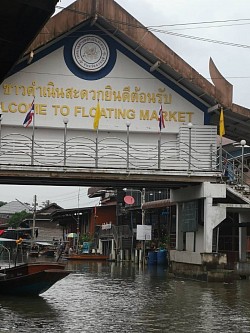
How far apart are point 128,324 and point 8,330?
2635mm

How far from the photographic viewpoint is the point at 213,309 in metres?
16.5

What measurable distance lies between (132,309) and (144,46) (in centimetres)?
1236

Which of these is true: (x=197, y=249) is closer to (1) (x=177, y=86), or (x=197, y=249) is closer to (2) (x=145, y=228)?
(1) (x=177, y=86)

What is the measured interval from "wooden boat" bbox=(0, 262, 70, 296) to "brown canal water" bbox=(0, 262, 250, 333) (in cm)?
40

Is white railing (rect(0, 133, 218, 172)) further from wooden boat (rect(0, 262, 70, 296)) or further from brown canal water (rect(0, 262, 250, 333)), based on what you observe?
wooden boat (rect(0, 262, 70, 296))

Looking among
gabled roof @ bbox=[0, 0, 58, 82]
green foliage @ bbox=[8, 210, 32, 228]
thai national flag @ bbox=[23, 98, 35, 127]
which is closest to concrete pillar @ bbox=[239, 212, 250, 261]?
thai national flag @ bbox=[23, 98, 35, 127]

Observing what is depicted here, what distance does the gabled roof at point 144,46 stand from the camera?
24547 mm

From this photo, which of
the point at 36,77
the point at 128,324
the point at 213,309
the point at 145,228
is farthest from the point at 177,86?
the point at 145,228

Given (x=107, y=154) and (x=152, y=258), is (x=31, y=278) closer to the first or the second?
(x=107, y=154)

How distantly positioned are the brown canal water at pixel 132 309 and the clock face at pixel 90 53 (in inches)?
356

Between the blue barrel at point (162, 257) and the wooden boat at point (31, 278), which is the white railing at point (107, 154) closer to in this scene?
the wooden boat at point (31, 278)

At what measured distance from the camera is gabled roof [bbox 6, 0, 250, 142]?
2455 cm

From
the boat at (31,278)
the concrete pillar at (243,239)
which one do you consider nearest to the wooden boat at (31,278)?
the boat at (31,278)

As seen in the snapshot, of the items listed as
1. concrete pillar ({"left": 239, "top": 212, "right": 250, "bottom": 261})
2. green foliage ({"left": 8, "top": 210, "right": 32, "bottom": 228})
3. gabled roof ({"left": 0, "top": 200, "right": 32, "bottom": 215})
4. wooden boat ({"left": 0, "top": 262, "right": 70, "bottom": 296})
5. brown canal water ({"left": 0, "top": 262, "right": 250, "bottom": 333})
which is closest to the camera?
brown canal water ({"left": 0, "top": 262, "right": 250, "bottom": 333})
